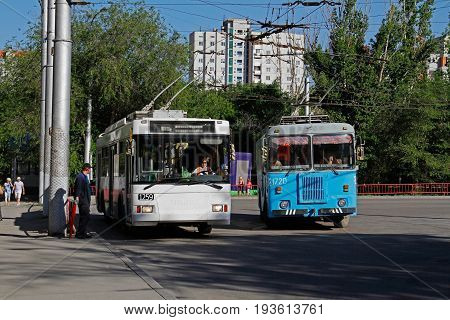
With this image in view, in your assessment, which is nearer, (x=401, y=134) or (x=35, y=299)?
(x=35, y=299)

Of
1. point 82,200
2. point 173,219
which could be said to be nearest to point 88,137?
point 82,200

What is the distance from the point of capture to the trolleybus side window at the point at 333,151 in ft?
66.6

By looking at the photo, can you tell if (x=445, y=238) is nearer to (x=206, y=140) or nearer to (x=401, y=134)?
(x=206, y=140)

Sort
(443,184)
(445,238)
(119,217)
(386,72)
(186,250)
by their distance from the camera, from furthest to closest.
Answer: (386,72) < (443,184) < (119,217) < (445,238) < (186,250)

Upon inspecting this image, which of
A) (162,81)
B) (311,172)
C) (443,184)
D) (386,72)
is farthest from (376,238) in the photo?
(386,72)

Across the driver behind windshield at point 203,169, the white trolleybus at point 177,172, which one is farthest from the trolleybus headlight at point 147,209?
the driver behind windshield at point 203,169

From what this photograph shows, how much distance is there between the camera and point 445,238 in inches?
672

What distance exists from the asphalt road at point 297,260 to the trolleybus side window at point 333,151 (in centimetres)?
183

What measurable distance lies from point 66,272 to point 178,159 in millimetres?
6005

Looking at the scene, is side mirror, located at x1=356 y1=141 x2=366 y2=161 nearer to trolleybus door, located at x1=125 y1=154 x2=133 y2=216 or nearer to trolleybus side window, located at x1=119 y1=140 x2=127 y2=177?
trolleybus side window, located at x1=119 y1=140 x2=127 y2=177

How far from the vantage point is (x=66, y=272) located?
11.4m

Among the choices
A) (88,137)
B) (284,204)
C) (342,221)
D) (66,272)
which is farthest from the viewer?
(88,137)

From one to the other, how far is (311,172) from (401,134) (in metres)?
36.3

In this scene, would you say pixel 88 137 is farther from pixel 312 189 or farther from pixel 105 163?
pixel 312 189
